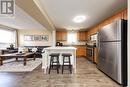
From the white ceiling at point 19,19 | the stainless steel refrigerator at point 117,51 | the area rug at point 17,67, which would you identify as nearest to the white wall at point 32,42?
the white ceiling at point 19,19

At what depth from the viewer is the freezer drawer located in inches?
132

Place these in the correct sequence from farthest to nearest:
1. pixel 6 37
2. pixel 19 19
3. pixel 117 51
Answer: pixel 6 37 < pixel 19 19 < pixel 117 51

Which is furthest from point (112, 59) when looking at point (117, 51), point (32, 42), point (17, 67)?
point (32, 42)

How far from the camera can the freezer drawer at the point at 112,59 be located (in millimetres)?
3342

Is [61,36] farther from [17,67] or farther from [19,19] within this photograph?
[17,67]

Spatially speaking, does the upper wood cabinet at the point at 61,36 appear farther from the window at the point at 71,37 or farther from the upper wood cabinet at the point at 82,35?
the upper wood cabinet at the point at 82,35

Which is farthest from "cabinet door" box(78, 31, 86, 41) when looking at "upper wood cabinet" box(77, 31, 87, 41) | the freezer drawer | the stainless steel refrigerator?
the stainless steel refrigerator

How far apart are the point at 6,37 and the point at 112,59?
787cm

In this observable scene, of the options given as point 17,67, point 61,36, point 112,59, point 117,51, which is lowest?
point 17,67

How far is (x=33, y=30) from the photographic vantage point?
34.2 feet

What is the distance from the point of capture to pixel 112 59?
12.1 ft

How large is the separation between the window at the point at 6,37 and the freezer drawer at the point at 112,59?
6.93 metres

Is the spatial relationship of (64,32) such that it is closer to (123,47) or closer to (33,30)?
(33,30)

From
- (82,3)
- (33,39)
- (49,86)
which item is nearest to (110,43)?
(82,3)
